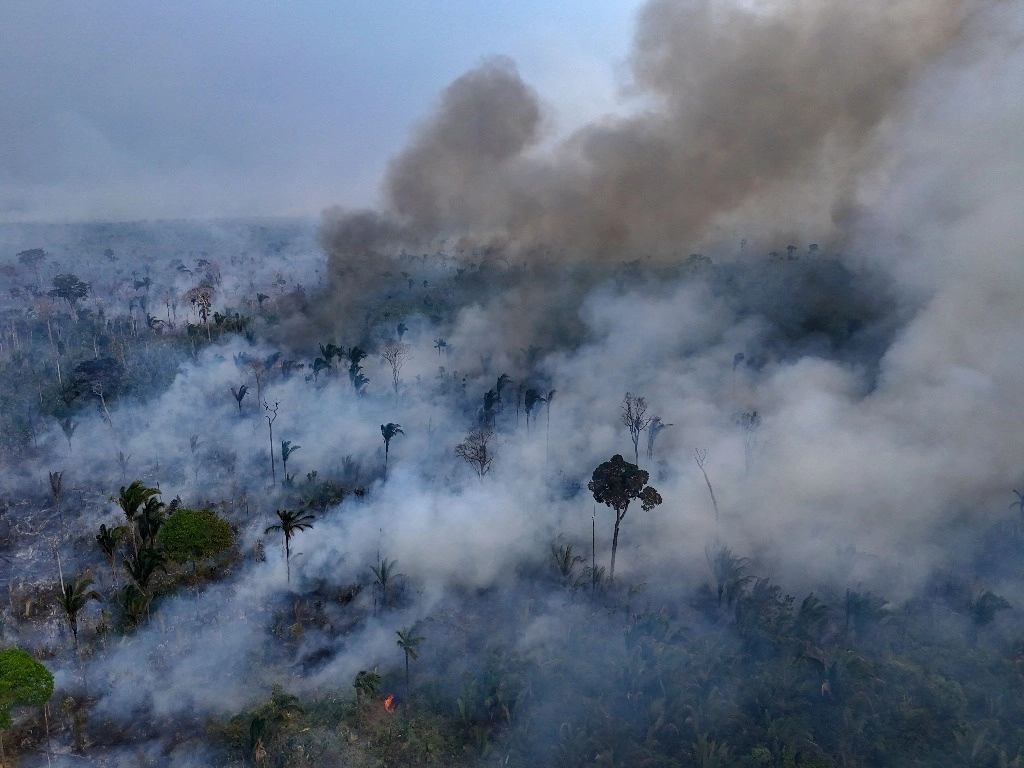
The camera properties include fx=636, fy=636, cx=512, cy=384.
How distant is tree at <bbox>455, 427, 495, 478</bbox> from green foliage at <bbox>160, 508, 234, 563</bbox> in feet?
56.0

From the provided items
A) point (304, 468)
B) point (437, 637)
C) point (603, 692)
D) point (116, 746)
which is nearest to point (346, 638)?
point (437, 637)

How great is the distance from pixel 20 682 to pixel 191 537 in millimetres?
11099

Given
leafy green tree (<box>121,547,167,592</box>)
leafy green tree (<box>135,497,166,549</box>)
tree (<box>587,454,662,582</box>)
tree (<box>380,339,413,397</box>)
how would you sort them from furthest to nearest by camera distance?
tree (<box>380,339,413,397</box>) < leafy green tree (<box>135,497,166,549</box>) < tree (<box>587,454,662,582</box>) < leafy green tree (<box>121,547,167,592</box>)

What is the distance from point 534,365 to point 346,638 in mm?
38684

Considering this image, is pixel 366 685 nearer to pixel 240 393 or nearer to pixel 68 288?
pixel 240 393

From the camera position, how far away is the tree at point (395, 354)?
6569cm

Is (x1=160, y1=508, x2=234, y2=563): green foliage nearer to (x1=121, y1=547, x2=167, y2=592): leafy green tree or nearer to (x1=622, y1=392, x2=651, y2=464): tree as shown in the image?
(x1=121, y1=547, x2=167, y2=592): leafy green tree

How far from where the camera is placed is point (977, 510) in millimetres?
42531

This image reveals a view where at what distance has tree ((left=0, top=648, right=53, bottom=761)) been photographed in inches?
1001

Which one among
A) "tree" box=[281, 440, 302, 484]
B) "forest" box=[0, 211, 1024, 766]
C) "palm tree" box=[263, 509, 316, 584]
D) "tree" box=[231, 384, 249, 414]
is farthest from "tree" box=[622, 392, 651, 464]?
"tree" box=[231, 384, 249, 414]

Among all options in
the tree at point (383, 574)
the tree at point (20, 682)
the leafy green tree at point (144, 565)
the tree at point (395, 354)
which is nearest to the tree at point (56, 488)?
the leafy green tree at point (144, 565)

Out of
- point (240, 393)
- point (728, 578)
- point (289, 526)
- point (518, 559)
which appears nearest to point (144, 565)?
point (289, 526)

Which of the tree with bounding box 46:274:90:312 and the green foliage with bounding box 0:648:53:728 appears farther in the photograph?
the tree with bounding box 46:274:90:312

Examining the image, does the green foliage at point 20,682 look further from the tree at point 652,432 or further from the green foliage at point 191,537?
the tree at point 652,432
